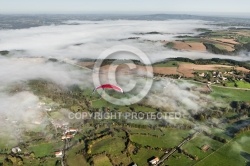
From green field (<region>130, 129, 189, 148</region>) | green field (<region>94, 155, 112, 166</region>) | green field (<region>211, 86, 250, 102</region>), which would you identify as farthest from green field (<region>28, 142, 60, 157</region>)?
green field (<region>211, 86, 250, 102</region>)

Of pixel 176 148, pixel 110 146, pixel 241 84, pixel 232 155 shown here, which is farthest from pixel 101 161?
pixel 241 84

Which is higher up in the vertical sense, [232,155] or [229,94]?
[229,94]

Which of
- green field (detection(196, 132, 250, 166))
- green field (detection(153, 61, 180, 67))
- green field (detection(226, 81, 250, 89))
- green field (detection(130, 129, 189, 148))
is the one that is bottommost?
green field (detection(196, 132, 250, 166))

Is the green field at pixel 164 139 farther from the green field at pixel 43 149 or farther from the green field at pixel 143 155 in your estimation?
the green field at pixel 43 149

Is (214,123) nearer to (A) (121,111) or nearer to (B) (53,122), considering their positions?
(A) (121,111)

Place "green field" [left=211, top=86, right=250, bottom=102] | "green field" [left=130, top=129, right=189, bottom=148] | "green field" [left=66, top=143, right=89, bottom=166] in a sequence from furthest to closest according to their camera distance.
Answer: "green field" [left=211, top=86, right=250, bottom=102], "green field" [left=130, top=129, right=189, bottom=148], "green field" [left=66, top=143, right=89, bottom=166]

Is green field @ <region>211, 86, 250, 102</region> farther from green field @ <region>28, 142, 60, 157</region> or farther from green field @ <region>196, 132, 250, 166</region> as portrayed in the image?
green field @ <region>28, 142, 60, 157</region>

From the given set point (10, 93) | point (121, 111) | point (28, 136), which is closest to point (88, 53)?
point (10, 93)

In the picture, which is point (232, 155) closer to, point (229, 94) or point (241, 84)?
point (229, 94)

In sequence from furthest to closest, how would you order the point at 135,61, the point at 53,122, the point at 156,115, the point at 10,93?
1. the point at 135,61
2. the point at 10,93
3. the point at 156,115
4. the point at 53,122

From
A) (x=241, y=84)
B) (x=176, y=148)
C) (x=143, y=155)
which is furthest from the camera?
(x=241, y=84)

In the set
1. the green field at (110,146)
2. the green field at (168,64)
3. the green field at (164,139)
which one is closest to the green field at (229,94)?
the green field at (164,139)
